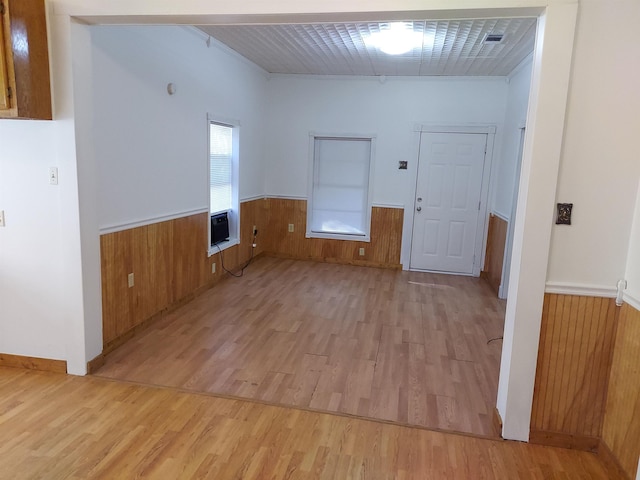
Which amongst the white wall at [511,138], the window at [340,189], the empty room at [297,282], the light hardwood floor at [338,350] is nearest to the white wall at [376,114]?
the empty room at [297,282]

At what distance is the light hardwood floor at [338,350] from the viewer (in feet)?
8.88

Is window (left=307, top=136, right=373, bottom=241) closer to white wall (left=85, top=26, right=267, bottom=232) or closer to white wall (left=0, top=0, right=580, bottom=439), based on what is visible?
white wall (left=85, top=26, right=267, bottom=232)

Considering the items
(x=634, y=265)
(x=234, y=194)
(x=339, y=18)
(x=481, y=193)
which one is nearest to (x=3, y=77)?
(x=339, y=18)

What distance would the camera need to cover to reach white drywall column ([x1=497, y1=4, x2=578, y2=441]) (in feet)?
6.60

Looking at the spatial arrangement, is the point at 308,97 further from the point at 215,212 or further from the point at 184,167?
the point at 184,167

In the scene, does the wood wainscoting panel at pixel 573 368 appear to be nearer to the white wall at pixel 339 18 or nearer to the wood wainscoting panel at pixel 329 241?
the white wall at pixel 339 18

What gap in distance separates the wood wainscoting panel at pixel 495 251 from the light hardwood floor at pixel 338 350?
0.28 meters

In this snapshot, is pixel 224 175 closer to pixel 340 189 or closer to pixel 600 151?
pixel 340 189

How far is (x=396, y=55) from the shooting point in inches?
188

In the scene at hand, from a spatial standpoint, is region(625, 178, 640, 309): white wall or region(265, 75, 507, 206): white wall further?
region(265, 75, 507, 206): white wall

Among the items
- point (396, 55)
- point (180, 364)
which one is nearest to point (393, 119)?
point (396, 55)

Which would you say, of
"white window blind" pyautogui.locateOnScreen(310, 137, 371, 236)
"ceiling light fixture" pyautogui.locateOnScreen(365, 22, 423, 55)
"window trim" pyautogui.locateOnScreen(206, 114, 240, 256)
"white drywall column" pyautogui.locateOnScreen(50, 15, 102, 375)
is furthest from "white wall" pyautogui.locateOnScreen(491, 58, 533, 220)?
"white drywall column" pyautogui.locateOnScreen(50, 15, 102, 375)

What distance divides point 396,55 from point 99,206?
11.3 feet

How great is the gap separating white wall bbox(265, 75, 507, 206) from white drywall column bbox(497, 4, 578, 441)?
12.3 ft
